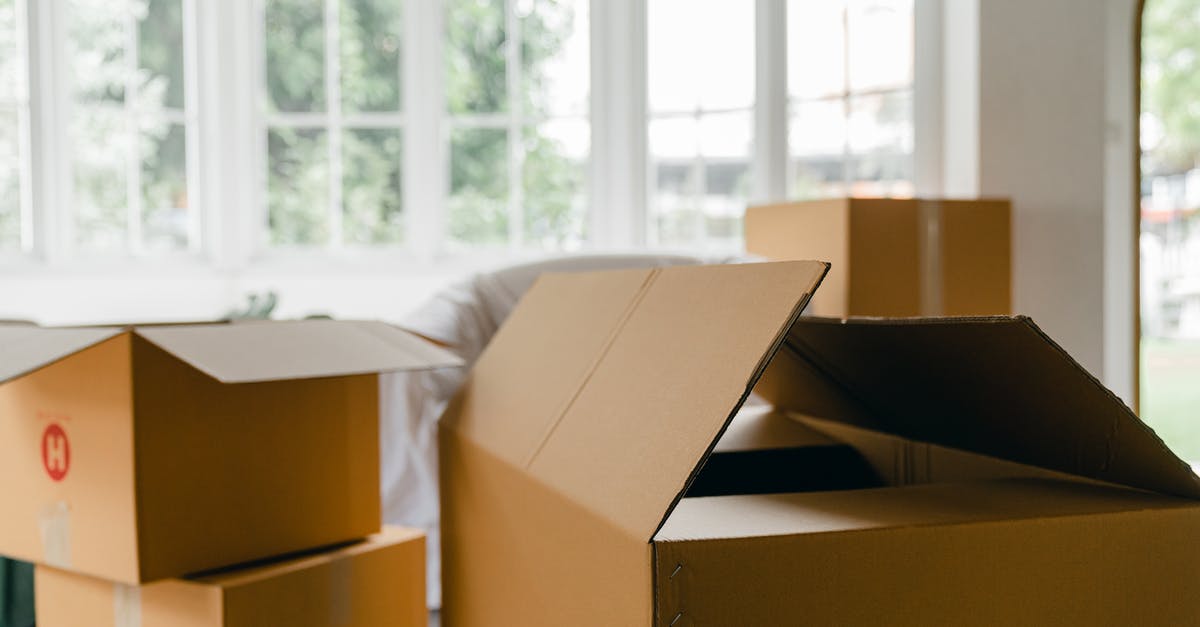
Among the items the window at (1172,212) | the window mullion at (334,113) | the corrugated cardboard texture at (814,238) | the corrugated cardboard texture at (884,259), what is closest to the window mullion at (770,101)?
the corrugated cardboard texture at (814,238)

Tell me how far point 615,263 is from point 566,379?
5.32 ft

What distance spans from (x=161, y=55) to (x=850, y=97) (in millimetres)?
2464

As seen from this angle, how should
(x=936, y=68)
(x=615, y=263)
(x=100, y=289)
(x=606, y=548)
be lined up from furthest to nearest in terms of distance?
(x=100, y=289) → (x=936, y=68) → (x=615, y=263) → (x=606, y=548)

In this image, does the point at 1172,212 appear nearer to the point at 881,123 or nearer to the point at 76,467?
the point at 881,123

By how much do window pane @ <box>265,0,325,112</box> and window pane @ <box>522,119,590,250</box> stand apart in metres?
0.82

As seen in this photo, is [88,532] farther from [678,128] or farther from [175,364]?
[678,128]

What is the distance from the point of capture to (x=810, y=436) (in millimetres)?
1158

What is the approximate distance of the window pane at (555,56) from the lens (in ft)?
12.6

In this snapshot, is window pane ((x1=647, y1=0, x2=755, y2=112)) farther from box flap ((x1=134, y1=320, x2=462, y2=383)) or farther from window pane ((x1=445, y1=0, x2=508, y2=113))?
box flap ((x1=134, y1=320, x2=462, y2=383))

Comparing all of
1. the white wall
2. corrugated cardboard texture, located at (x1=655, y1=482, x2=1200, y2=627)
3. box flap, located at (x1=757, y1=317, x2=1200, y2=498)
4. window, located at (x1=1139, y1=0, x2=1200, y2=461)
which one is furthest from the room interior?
window, located at (x1=1139, y1=0, x2=1200, y2=461)

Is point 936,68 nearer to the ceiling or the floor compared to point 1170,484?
nearer to the ceiling

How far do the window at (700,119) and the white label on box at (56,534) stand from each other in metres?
2.75

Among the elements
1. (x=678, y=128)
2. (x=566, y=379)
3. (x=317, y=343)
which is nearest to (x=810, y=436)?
(x=566, y=379)

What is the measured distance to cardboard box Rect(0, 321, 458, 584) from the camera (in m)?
1.02
